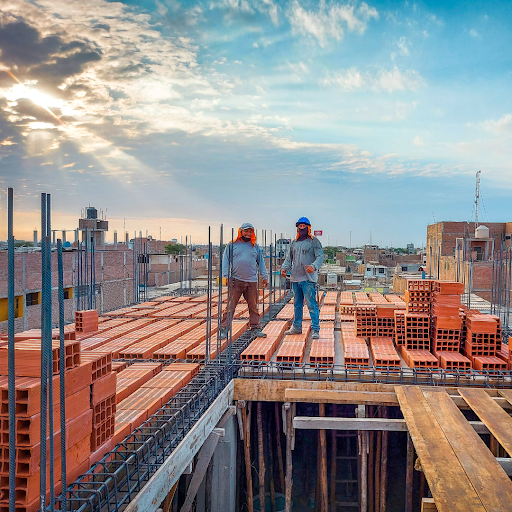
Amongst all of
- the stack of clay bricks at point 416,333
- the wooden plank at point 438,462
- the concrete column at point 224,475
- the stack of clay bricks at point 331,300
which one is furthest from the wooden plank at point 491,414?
the stack of clay bricks at point 331,300

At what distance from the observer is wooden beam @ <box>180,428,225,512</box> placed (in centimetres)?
614

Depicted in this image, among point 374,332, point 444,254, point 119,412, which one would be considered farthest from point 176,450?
point 444,254

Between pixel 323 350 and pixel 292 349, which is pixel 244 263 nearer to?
pixel 292 349

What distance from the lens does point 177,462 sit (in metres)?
5.22

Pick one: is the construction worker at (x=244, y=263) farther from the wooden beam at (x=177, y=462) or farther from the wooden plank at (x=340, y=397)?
the wooden beam at (x=177, y=462)

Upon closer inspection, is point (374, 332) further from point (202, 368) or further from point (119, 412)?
point (119, 412)

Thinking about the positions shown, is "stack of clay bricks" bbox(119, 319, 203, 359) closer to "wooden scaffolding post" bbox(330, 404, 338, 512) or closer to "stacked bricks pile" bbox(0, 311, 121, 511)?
"wooden scaffolding post" bbox(330, 404, 338, 512)

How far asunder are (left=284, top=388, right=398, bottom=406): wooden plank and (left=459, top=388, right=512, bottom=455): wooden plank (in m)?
1.12

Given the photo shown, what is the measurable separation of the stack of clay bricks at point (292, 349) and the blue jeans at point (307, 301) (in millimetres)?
332

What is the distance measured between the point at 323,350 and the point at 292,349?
59 centimetres

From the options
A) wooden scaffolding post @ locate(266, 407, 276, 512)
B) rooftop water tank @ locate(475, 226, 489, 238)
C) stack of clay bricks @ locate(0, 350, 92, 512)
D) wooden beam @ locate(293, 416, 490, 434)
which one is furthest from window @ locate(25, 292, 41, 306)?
rooftop water tank @ locate(475, 226, 489, 238)

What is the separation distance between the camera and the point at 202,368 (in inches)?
317

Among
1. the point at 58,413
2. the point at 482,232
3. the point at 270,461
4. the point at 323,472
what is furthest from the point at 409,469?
the point at 482,232

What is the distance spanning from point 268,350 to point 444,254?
4020 centimetres
